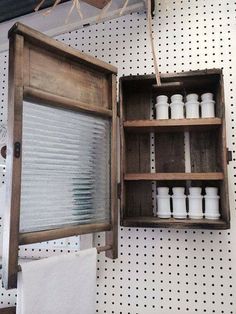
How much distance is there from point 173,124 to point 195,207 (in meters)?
0.43

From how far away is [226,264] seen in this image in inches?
58.9

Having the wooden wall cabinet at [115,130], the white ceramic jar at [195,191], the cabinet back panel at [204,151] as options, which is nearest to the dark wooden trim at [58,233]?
the wooden wall cabinet at [115,130]

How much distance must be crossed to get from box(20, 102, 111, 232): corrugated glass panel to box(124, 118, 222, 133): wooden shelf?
140 mm

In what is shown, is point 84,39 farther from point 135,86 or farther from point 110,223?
point 110,223

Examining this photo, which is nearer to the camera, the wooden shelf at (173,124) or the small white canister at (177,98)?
the wooden shelf at (173,124)

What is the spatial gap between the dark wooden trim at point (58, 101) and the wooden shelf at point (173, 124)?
16 cm

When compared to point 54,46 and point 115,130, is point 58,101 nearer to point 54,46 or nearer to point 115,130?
point 54,46

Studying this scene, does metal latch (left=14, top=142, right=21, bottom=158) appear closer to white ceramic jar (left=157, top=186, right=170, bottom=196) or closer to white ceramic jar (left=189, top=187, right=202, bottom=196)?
white ceramic jar (left=157, top=186, right=170, bottom=196)

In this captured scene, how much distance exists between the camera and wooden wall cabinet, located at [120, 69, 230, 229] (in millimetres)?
1428

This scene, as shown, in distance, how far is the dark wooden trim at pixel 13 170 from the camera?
1.03 meters

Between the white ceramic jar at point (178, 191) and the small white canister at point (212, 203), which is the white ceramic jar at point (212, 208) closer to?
the small white canister at point (212, 203)

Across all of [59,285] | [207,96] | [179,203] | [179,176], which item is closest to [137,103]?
[207,96]

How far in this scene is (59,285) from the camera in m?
1.21

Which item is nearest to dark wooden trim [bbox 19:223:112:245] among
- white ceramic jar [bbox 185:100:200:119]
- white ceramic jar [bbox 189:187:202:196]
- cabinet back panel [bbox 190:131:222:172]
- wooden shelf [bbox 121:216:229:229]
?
wooden shelf [bbox 121:216:229:229]
